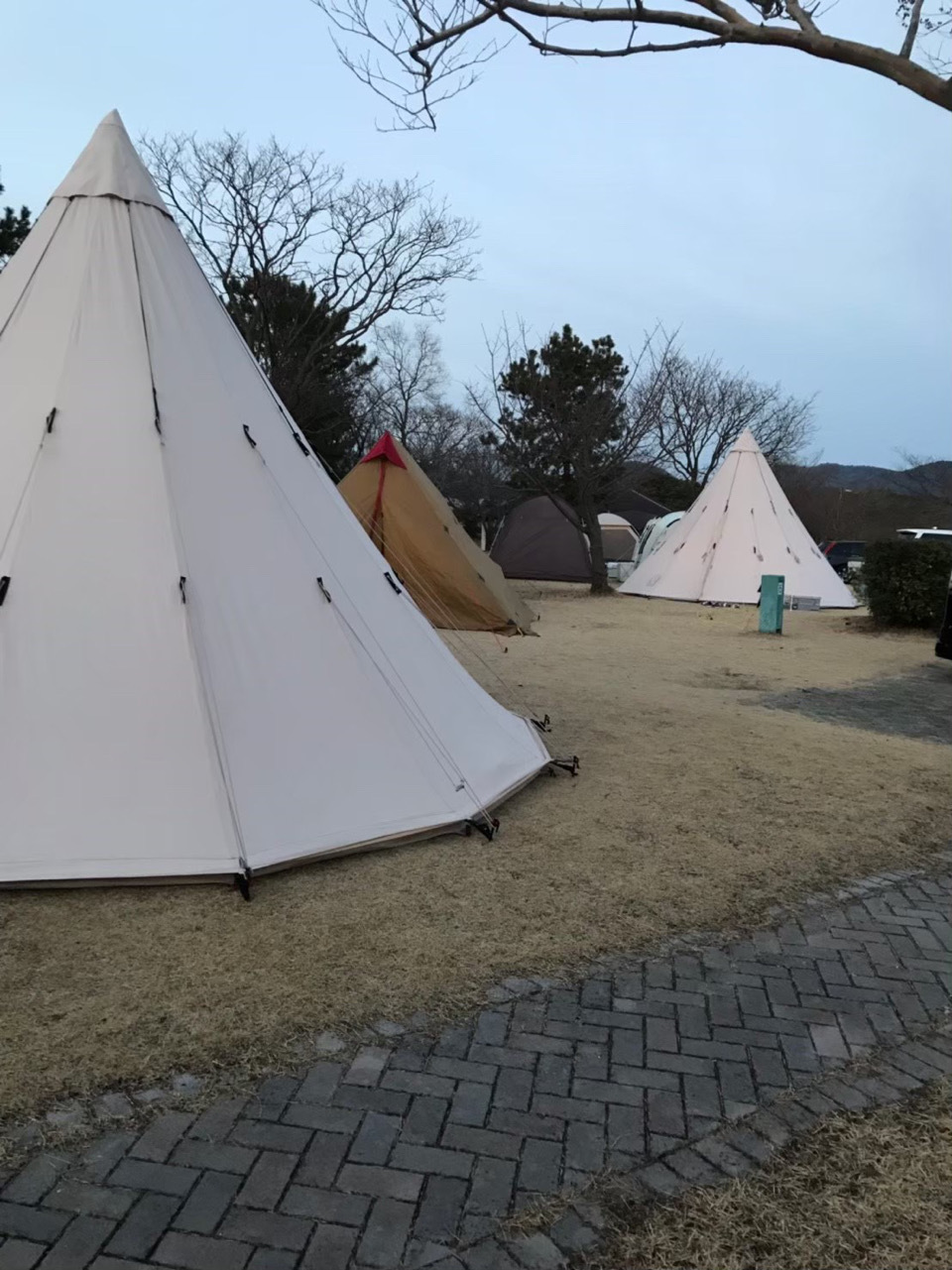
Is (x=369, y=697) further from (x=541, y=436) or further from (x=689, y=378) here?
(x=689, y=378)

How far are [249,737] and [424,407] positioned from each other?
3868 cm

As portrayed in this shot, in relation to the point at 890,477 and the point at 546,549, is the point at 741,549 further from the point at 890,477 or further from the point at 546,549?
the point at 890,477

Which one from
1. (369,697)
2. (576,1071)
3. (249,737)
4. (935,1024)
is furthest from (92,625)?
(935,1024)

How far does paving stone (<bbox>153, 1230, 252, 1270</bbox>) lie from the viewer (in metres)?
2.02

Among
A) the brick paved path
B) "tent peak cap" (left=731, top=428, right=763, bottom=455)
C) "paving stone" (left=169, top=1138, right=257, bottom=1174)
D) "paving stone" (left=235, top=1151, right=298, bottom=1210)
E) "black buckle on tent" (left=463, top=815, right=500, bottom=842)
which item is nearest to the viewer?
the brick paved path

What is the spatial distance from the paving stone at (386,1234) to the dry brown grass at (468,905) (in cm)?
74

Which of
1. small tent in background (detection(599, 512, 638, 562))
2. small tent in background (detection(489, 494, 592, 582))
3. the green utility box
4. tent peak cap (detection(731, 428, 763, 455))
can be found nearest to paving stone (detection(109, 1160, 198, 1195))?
the green utility box

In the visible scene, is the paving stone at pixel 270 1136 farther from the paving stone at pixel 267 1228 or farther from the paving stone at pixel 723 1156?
the paving stone at pixel 723 1156

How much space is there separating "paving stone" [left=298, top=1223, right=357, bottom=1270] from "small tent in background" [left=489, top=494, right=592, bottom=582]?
21041 millimetres

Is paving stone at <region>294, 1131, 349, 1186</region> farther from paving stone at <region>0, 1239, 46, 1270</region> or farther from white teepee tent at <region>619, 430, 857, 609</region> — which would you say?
white teepee tent at <region>619, 430, 857, 609</region>

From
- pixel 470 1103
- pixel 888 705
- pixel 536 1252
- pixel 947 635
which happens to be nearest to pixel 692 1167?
pixel 536 1252

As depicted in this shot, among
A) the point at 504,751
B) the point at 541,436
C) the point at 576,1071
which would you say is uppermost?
the point at 541,436

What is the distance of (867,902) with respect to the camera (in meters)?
4.18

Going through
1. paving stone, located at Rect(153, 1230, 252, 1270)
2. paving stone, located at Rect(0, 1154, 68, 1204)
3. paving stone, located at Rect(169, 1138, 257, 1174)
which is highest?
paving stone, located at Rect(0, 1154, 68, 1204)
